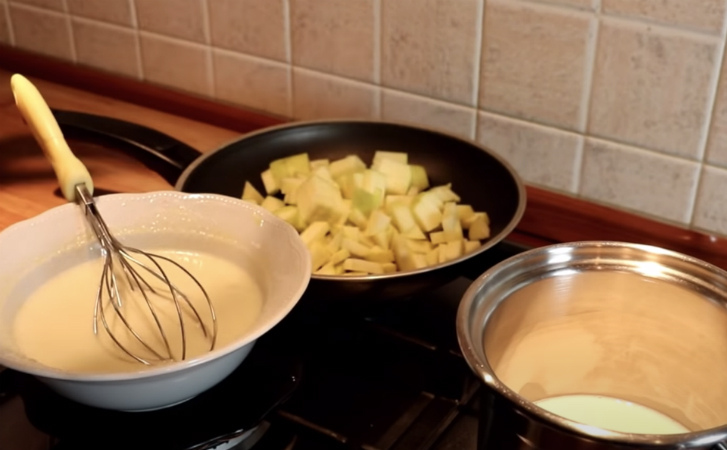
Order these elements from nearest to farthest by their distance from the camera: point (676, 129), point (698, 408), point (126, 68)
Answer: point (698, 408) < point (676, 129) < point (126, 68)

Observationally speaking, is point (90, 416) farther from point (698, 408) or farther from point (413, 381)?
point (698, 408)

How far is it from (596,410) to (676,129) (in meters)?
0.26

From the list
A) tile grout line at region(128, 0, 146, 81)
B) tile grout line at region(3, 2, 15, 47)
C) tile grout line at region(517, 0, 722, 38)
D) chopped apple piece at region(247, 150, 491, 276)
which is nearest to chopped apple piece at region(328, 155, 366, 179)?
chopped apple piece at region(247, 150, 491, 276)

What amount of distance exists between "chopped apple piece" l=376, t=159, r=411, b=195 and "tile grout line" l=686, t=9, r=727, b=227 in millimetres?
247

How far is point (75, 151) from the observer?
3.09 feet

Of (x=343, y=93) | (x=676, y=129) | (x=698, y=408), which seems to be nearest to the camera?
(x=698, y=408)

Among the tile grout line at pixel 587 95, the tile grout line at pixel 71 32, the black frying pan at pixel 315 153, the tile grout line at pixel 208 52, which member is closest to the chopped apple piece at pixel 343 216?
the black frying pan at pixel 315 153

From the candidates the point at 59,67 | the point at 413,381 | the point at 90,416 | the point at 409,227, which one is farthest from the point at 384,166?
the point at 59,67

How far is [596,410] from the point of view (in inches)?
21.4

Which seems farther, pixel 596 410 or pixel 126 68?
pixel 126 68

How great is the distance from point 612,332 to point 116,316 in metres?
0.36

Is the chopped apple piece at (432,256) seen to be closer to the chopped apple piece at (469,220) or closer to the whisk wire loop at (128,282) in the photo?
the chopped apple piece at (469,220)

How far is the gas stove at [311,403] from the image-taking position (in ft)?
1.76

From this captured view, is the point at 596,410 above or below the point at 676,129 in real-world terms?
below
